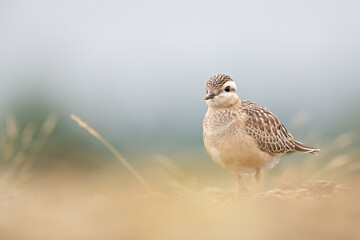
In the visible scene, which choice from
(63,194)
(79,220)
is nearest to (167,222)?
(79,220)

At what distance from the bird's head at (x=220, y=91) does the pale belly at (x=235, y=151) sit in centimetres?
52

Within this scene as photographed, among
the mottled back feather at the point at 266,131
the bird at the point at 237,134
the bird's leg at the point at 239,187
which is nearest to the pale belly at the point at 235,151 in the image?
the bird at the point at 237,134

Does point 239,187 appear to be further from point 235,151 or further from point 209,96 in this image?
point 209,96

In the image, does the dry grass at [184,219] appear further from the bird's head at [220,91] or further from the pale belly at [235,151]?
the bird's head at [220,91]

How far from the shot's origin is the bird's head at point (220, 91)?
24.2ft

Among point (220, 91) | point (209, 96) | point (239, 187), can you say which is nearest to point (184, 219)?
point (209, 96)

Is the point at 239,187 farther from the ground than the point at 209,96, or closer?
closer

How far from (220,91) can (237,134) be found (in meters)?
0.69

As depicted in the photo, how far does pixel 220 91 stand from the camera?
7.41 meters

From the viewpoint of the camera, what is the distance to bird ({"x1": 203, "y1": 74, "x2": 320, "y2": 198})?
705cm

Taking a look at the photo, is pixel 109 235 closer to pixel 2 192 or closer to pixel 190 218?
pixel 190 218

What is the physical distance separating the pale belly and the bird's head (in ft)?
1.69

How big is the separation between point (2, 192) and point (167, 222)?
394 centimetres

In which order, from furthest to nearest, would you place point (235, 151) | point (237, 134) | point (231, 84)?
point (231, 84) < point (237, 134) < point (235, 151)
